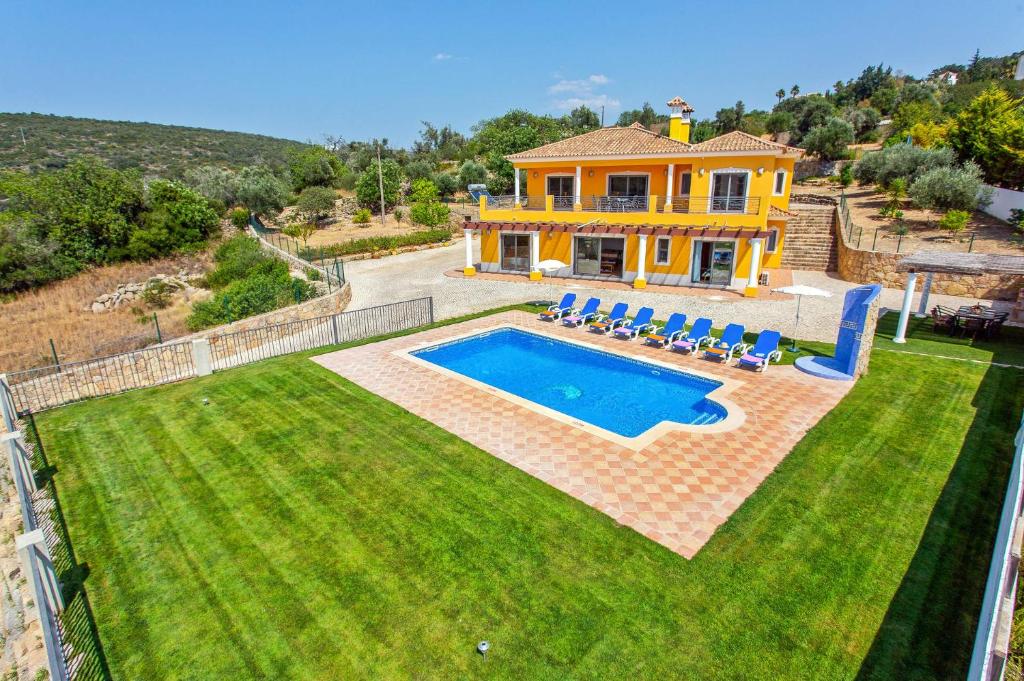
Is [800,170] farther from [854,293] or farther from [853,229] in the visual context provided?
[854,293]

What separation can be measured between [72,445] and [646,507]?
1088 centimetres

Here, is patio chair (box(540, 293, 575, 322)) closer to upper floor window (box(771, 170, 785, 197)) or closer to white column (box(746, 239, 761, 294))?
white column (box(746, 239, 761, 294))

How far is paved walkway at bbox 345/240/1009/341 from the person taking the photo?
18.8 meters

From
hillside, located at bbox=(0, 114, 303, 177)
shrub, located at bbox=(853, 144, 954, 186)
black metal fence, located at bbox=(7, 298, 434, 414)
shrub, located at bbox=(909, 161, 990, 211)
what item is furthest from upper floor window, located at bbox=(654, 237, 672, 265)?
hillside, located at bbox=(0, 114, 303, 177)

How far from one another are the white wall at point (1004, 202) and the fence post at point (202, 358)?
117 ft

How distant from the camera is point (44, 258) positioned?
96.3 feet

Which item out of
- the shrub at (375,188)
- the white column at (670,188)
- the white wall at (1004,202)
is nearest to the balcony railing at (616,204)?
the white column at (670,188)

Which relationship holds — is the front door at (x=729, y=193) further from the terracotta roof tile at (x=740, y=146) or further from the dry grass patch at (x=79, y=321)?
the dry grass patch at (x=79, y=321)

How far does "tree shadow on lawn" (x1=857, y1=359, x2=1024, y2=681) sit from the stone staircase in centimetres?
2139

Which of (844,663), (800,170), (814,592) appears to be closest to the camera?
(844,663)

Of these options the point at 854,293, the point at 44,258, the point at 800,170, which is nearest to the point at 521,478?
the point at 854,293

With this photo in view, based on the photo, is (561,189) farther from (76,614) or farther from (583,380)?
(76,614)

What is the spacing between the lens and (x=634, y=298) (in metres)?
22.7

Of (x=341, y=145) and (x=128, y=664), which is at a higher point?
(x=341, y=145)
